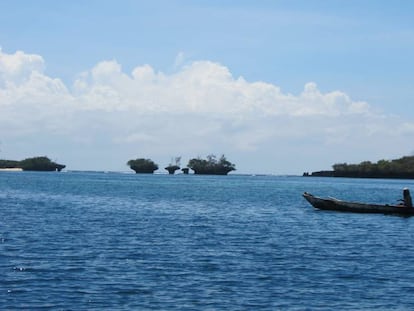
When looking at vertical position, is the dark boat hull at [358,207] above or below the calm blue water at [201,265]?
above

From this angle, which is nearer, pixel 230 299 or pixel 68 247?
pixel 230 299

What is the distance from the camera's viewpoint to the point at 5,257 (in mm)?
34250

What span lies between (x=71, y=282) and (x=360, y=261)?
15.7 m

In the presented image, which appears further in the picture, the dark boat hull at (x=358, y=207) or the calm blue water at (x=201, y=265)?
the dark boat hull at (x=358, y=207)

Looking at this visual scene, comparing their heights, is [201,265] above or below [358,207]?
below

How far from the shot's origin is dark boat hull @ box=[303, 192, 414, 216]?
67.1 m

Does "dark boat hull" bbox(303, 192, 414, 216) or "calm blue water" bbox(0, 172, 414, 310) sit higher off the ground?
"dark boat hull" bbox(303, 192, 414, 216)

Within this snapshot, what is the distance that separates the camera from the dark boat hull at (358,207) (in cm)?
6706

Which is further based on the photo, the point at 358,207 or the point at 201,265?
the point at 358,207

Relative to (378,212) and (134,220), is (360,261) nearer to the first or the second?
(134,220)

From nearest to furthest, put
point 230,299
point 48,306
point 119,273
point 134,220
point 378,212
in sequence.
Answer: point 48,306
point 230,299
point 119,273
point 134,220
point 378,212

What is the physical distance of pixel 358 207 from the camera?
70.6 meters

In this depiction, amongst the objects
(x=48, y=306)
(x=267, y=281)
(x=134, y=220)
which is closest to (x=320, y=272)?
(x=267, y=281)

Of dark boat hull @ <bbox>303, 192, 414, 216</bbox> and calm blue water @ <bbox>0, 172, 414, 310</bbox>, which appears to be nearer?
calm blue water @ <bbox>0, 172, 414, 310</bbox>
